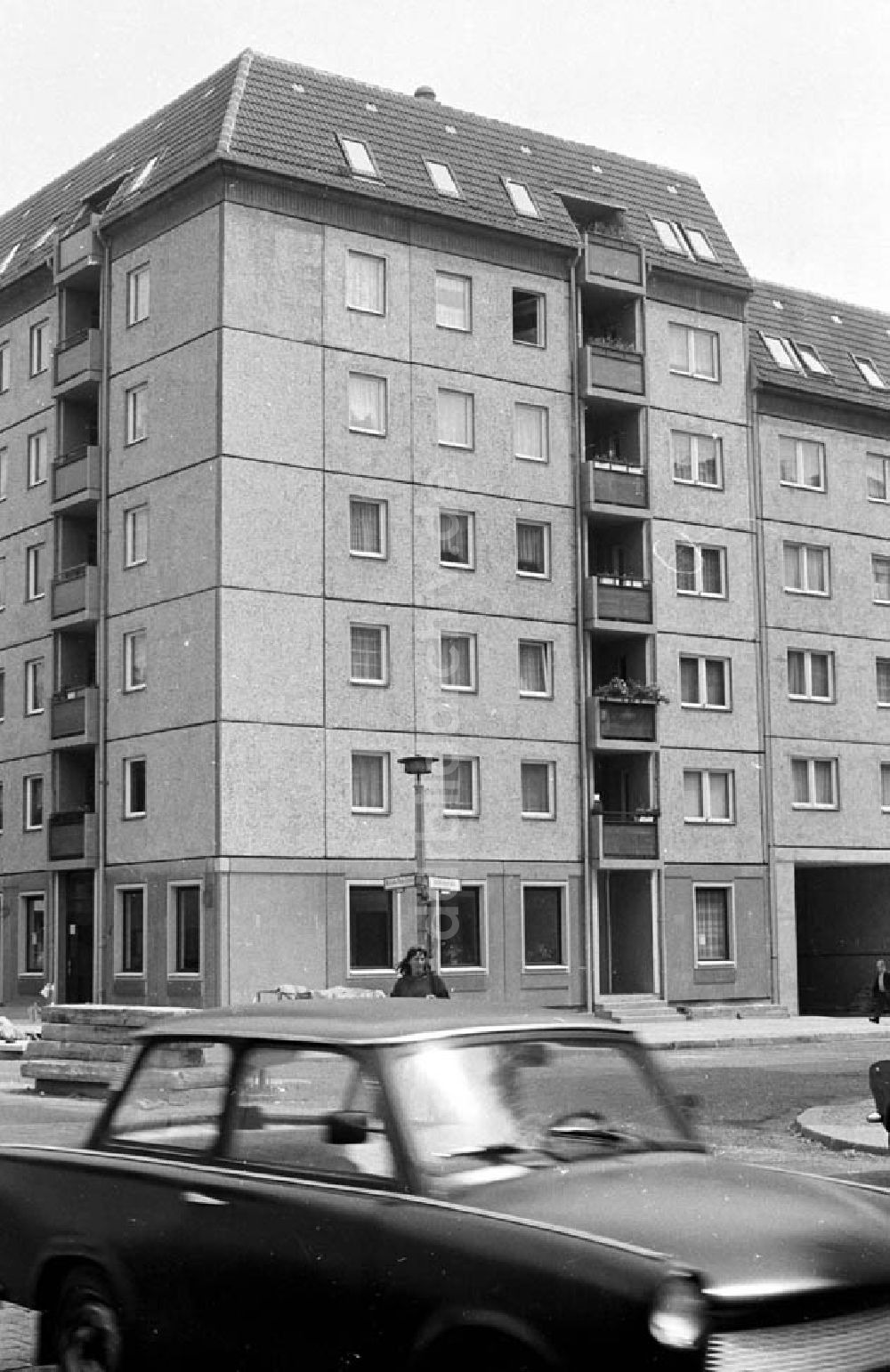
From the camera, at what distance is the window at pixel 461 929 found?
128ft

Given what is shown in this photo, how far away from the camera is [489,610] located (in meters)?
40.5

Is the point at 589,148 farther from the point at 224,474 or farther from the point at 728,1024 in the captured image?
the point at 728,1024

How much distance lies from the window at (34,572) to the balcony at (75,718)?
10.1 ft

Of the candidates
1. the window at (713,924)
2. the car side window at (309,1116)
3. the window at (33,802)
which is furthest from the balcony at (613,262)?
the car side window at (309,1116)

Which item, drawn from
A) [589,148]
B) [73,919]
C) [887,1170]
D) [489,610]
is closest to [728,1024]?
[489,610]

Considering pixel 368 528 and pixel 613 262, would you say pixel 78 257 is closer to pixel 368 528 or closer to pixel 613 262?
pixel 368 528

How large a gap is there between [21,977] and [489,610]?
13.5m

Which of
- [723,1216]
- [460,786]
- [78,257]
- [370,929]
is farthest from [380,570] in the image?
[723,1216]

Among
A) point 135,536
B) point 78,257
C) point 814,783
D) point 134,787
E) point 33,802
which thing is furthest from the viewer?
point 814,783

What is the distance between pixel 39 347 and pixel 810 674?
19904 mm

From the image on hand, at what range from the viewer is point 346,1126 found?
571cm

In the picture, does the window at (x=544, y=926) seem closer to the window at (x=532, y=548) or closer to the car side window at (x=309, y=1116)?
the window at (x=532, y=548)

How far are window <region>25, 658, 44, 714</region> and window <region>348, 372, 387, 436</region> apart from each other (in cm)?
959

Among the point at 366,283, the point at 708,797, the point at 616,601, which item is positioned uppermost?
the point at 366,283
